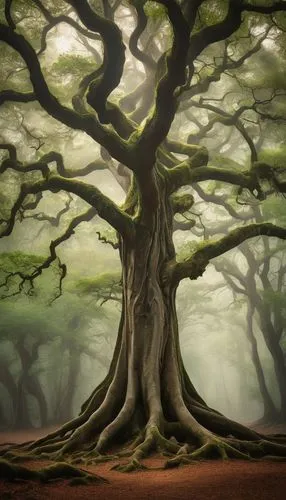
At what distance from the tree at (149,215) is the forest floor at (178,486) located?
582 millimetres

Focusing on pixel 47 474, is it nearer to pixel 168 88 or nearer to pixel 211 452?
pixel 211 452

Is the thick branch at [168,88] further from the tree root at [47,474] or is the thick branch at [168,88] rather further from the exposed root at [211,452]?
the tree root at [47,474]

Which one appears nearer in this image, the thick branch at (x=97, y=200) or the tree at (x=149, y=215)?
the tree at (x=149, y=215)

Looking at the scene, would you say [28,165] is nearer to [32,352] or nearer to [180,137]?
[180,137]

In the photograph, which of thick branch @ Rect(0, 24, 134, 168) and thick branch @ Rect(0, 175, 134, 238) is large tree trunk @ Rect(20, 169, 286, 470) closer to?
thick branch @ Rect(0, 175, 134, 238)

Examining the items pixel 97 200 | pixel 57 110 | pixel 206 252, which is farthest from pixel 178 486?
pixel 57 110

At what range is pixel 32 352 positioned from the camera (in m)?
28.7

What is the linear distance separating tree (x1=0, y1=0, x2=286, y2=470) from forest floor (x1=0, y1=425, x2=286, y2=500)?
58cm

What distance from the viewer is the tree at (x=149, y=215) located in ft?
23.0

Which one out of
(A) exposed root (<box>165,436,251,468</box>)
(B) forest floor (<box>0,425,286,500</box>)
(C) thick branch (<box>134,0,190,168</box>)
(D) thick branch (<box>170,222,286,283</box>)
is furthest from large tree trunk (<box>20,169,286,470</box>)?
(C) thick branch (<box>134,0,190,168</box>)

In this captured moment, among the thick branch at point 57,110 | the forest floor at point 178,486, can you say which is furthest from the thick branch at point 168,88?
the forest floor at point 178,486

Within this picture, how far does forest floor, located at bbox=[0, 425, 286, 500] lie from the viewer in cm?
445

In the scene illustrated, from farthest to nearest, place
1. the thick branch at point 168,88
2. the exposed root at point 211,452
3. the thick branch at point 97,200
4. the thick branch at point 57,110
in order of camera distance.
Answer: the thick branch at point 97,200, the thick branch at point 57,110, the exposed root at point 211,452, the thick branch at point 168,88

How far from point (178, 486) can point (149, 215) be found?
5737mm
